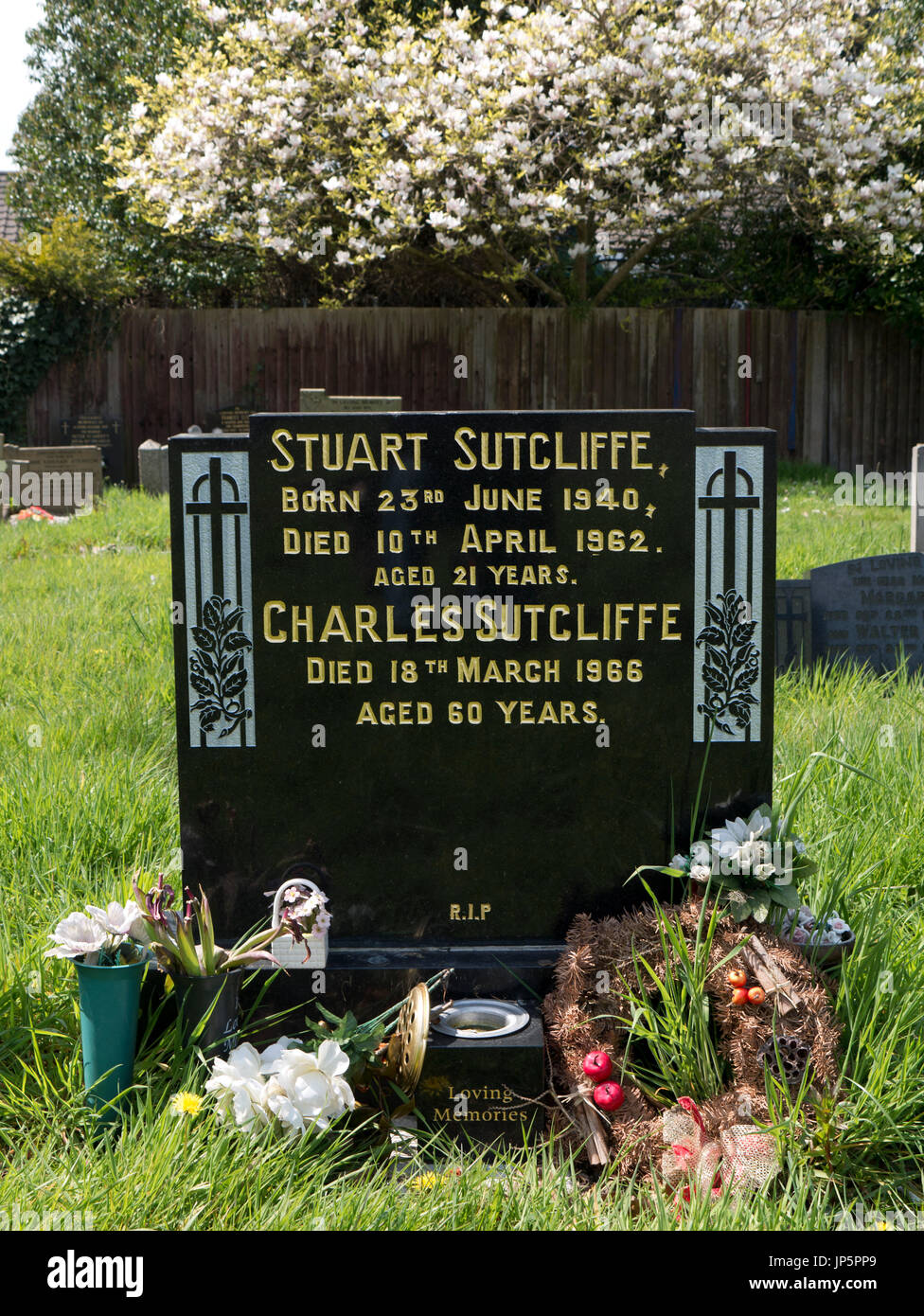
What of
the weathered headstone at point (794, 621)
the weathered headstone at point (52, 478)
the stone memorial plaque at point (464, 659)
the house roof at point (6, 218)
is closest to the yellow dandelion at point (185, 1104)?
the stone memorial plaque at point (464, 659)

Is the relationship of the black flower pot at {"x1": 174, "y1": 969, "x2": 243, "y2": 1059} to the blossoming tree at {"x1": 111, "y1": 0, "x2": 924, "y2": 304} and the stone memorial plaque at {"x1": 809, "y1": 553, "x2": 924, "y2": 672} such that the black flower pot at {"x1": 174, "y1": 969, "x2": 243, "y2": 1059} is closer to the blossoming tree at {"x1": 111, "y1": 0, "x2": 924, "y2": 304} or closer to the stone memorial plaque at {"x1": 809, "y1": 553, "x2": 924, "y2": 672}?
the stone memorial plaque at {"x1": 809, "y1": 553, "x2": 924, "y2": 672}

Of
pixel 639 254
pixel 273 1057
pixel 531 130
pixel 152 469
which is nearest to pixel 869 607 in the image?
pixel 273 1057

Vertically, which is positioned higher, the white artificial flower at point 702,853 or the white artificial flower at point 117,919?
the white artificial flower at point 702,853

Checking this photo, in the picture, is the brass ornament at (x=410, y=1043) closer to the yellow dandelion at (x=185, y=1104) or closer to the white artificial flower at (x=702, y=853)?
the yellow dandelion at (x=185, y=1104)

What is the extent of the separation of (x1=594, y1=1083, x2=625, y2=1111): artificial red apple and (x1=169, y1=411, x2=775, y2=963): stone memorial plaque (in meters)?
0.54

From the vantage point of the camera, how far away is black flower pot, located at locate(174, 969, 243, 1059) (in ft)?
9.37

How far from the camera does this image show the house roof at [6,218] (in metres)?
22.3

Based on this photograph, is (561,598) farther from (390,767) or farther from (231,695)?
(231,695)

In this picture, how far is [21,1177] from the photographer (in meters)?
2.37

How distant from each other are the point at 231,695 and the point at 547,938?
1.06m

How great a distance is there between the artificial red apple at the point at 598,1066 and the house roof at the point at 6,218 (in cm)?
→ 2249

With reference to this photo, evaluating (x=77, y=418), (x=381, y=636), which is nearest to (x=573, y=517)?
(x=381, y=636)

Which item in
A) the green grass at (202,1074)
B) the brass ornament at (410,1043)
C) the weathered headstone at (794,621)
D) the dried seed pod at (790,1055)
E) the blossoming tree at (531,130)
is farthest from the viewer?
the blossoming tree at (531,130)
